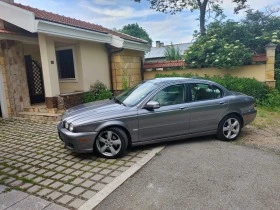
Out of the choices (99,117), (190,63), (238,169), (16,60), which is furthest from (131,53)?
(238,169)

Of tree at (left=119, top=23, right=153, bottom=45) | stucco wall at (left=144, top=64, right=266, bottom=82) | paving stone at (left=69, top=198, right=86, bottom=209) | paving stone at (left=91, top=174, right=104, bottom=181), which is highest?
tree at (left=119, top=23, right=153, bottom=45)

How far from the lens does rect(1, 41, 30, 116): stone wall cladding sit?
9211 mm

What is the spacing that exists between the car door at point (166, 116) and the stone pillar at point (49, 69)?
489 centimetres

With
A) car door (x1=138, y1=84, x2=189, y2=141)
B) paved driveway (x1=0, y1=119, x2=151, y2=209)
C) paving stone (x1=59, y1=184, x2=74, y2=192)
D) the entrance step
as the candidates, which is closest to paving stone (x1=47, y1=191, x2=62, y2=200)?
paved driveway (x1=0, y1=119, x2=151, y2=209)

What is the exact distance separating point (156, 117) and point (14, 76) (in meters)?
6.81

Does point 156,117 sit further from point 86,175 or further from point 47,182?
point 47,182

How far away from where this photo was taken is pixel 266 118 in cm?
794

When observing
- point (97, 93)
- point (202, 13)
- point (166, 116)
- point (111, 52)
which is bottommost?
point (166, 116)

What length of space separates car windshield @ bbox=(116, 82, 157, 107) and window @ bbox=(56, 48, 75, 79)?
5.61m

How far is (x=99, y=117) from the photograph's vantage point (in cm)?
479

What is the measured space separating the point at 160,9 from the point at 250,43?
10083 mm

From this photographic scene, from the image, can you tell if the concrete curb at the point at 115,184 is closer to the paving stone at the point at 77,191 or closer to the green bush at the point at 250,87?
the paving stone at the point at 77,191

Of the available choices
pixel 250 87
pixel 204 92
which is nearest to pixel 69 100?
pixel 204 92

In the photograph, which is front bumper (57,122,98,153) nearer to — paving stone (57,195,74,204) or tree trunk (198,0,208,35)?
paving stone (57,195,74,204)
